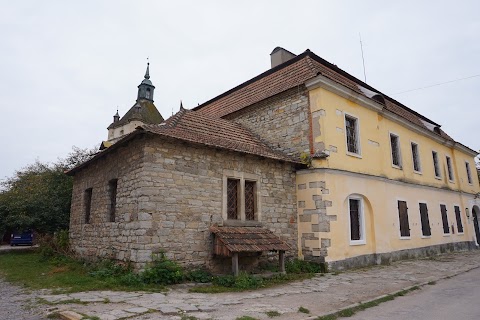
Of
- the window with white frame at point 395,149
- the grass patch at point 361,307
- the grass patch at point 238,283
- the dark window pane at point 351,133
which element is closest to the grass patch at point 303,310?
the grass patch at point 361,307

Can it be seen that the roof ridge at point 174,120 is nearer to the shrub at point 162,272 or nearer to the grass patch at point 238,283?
the shrub at point 162,272

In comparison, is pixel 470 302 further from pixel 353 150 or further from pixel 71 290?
pixel 71 290

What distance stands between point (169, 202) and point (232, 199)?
7.31ft

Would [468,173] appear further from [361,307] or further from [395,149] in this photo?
[361,307]

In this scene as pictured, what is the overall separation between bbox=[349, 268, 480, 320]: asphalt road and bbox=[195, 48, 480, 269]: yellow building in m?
3.27

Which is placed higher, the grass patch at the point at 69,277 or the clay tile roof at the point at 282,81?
the clay tile roof at the point at 282,81

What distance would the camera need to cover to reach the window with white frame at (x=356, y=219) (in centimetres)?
1155

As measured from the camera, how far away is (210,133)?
10.6m

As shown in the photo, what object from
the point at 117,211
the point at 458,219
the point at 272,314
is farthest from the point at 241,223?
the point at 458,219

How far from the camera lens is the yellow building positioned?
10.9 metres

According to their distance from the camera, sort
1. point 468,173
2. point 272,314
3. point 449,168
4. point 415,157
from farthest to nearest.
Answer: point 468,173
point 449,168
point 415,157
point 272,314

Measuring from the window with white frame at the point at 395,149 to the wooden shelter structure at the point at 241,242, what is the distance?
817cm

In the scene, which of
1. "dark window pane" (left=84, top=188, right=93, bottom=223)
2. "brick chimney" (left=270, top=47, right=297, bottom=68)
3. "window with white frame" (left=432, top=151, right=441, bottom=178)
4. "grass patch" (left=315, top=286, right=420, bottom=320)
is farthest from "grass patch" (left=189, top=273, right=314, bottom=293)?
"window with white frame" (left=432, top=151, right=441, bottom=178)

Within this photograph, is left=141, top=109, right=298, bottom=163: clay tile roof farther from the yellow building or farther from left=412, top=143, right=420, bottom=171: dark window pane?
left=412, top=143, right=420, bottom=171: dark window pane
